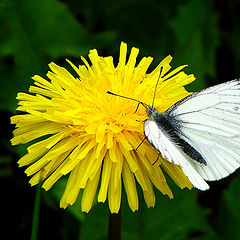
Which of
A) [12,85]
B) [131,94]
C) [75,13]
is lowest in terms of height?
[131,94]

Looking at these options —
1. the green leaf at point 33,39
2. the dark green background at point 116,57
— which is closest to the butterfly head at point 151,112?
the dark green background at point 116,57

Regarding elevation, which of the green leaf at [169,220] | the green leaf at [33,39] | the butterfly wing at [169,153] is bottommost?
the butterfly wing at [169,153]

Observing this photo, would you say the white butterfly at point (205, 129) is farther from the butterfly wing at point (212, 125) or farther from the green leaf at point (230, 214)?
the green leaf at point (230, 214)

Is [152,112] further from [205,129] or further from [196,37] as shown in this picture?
[196,37]

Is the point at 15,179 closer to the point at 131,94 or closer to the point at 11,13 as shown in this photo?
the point at 11,13

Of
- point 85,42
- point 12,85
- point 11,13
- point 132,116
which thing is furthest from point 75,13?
point 132,116

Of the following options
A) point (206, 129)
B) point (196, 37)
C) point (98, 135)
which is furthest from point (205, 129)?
point (196, 37)

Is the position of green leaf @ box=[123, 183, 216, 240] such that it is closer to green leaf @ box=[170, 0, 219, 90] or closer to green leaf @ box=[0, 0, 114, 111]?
green leaf @ box=[170, 0, 219, 90]

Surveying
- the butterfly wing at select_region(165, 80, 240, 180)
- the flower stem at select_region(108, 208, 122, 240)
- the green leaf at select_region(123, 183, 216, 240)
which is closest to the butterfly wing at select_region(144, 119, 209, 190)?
the butterfly wing at select_region(165, 80, 240, 180)
